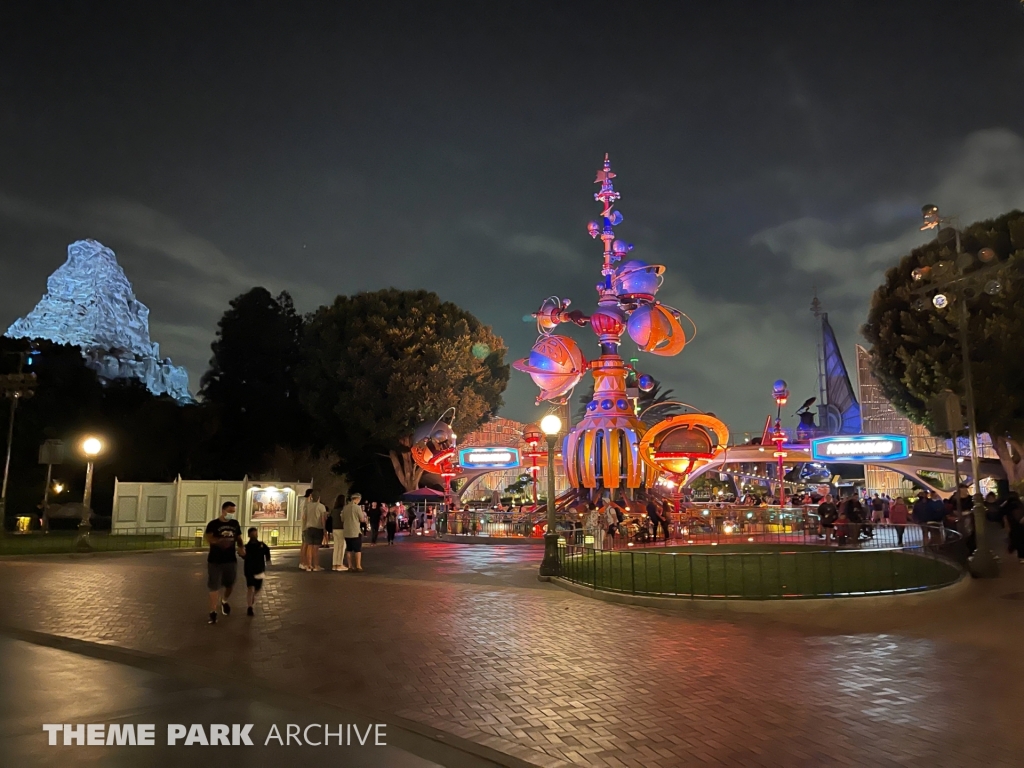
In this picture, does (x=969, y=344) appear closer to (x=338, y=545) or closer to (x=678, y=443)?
(x=678, y=443)

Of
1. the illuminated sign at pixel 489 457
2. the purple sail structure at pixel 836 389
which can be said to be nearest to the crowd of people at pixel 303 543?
the illuminated sign at pixel 489 457

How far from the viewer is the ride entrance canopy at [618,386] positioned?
91.4ft

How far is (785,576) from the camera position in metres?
15.0

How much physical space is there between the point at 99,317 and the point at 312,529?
348 feet

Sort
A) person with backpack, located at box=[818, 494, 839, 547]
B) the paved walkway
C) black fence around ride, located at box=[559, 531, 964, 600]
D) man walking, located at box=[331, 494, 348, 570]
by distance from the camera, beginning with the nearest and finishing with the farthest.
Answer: the paved walkway < black fence around ride, located at box=[559, 531, 964, 600] < man walking, located at box=[331, 494, 348, 570] < person with backpack, located at box=[818, 494, 839, 547]

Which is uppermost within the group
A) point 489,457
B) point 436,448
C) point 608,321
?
point 608,321

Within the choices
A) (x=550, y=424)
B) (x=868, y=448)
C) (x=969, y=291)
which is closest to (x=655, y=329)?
(x=868, y=448)

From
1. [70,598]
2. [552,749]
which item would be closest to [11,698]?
[552,749]

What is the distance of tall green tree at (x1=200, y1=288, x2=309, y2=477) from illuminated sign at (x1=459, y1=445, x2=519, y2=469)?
13.6m

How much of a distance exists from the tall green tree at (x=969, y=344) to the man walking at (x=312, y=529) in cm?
2212

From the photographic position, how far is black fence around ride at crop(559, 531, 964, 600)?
38.0 feet

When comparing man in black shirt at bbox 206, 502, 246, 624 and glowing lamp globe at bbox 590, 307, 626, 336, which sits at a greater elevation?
A: glowing lamp globe at bbox 590, 307, 626, 336

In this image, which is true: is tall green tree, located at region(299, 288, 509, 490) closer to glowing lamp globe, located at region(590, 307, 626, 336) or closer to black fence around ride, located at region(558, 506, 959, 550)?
glowing lamp globe, located at region(590, 307, 626, 336)

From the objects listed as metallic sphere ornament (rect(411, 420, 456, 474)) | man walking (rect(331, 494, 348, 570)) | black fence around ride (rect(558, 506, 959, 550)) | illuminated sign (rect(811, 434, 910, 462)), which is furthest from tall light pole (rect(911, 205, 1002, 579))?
→ metallic sphere ornament (rect(411, 420, 456, 474))
